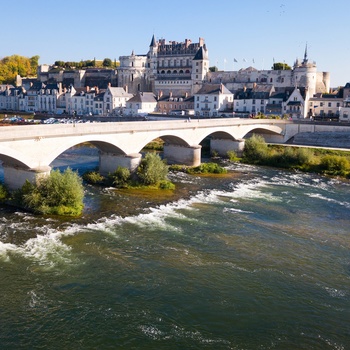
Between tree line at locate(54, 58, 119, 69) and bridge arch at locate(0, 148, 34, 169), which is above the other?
tree line at locate(54, 58, 119, 69)

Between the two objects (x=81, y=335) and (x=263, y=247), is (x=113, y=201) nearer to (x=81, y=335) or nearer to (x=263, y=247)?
(x=263, y=247)

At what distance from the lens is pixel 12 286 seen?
13.4 metres

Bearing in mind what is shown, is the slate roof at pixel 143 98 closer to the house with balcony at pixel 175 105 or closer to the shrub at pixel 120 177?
the house with balcony at pixel 175 105

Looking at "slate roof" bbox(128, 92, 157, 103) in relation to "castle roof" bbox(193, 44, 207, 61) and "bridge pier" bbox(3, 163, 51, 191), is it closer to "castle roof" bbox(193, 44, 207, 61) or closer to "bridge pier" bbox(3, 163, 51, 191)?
"castle roof" bbox(193, 44, 207, 61)

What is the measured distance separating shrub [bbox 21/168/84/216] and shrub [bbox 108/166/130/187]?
18.5 ft

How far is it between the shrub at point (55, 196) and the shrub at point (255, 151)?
20.9 meters

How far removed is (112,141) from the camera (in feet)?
86.7

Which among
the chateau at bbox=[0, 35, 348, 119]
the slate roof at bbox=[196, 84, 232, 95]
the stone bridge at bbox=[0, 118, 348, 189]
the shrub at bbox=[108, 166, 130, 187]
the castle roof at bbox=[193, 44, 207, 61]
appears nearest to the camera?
the stone bridge at bbox=[0, 118, 348, 189]

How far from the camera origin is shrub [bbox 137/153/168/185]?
26.5 m

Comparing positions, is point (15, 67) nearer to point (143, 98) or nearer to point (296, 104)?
point (143, 98)

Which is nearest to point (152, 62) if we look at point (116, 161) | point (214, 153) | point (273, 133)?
point (273, 133)

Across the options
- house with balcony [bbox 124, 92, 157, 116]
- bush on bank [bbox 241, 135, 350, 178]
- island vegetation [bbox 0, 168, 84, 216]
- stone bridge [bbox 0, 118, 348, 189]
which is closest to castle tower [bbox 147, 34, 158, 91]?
house with balcony [bbox 124, 92, 157, 116]

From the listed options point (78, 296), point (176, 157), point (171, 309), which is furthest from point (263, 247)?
point (176, 157)

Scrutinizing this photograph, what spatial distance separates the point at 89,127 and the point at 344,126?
96.9 ft
